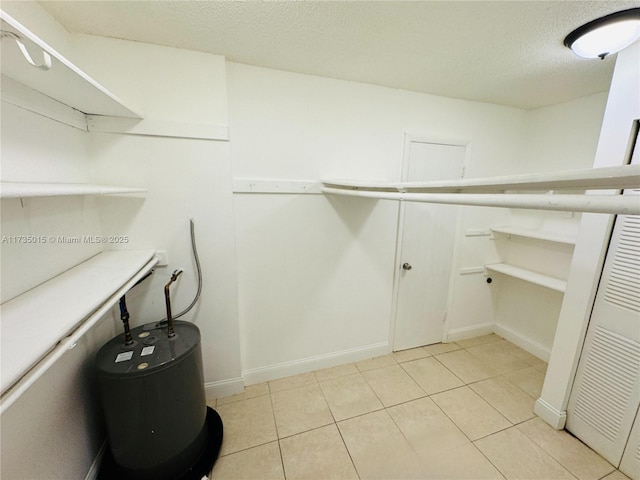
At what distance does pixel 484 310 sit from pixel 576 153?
1.79m

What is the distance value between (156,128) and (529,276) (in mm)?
3400

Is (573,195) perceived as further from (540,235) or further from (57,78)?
(540,235)

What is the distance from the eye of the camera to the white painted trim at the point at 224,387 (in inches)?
79.7

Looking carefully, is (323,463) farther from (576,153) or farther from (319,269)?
(576,153)

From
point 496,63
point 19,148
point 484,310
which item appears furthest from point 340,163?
point 484,310

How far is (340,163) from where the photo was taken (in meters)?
2.14

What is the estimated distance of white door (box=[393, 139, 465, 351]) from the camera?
7.92ft

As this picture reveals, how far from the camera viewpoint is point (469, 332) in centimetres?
295

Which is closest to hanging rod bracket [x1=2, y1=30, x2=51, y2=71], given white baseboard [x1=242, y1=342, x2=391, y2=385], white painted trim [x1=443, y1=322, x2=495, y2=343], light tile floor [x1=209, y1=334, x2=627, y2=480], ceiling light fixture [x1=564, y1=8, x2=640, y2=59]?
light tile floor [x1=209, y1=334, x2=627, y2=480]

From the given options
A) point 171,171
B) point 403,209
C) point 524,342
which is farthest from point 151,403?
point 524,342

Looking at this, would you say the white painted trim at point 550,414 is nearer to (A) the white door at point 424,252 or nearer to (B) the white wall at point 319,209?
(A) the white door at point 424,252

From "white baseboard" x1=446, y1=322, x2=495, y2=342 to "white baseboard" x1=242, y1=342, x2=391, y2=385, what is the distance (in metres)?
0.80

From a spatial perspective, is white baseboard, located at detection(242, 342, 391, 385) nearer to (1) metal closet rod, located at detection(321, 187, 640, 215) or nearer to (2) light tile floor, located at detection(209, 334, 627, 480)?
(2) light tile floor, located at detection(209, 334, 627, 480)

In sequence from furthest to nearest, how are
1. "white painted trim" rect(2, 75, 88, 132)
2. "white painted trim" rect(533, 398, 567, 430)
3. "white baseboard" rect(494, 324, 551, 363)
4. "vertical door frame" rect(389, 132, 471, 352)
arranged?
"white baseboard" rect(494, 324, 551, 363) < "vertical door frame" rect(389, 132, 471, 352) < "white painted trim" rect(533, 398, 567, 430) < "white painted trim" rect(2, 75, 88, 132)
